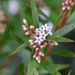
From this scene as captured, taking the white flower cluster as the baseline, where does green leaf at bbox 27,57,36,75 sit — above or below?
below

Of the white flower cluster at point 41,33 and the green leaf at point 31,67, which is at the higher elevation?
the white flower cluster at point 41,33

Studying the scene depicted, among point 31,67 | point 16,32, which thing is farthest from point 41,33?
point 16,32

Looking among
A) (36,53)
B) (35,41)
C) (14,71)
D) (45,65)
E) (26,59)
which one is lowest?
(14,71)

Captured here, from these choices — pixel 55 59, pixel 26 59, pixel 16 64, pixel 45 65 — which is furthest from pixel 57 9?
pixel 45 65

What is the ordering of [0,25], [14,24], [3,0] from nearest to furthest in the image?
1. [0,25]
2. [14,24]
3. [3,0]

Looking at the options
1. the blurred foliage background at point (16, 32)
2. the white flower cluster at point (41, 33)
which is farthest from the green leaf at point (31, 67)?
the blurred foliage background at point (16, 32)

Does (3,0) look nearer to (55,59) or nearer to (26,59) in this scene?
(26,59)

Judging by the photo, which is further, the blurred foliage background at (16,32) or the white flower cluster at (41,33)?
the blurred foliage background at (16,32)

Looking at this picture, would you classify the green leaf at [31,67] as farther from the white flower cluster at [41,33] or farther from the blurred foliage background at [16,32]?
the blurred foliage background at [16,32]

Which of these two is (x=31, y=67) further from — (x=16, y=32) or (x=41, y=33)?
(x=16, y=32)

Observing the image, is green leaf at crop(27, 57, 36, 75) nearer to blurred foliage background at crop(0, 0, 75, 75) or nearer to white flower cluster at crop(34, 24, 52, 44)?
white flower cluster at crop(34, 24, 52, 44)

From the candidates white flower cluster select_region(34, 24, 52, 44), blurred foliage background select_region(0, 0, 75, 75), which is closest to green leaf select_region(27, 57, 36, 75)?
white flower cluster select_region(34, 24, 52, 44)
